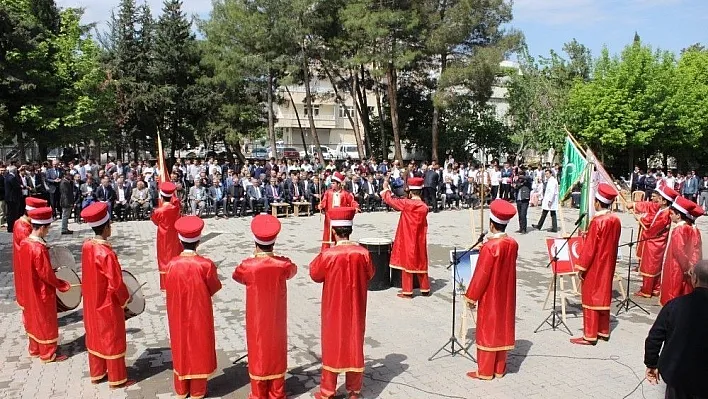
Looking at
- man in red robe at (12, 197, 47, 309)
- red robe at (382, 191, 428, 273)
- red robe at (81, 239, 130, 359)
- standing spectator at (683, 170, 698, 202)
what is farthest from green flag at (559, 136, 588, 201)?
standing spectator at (683, 170, 698, 202)

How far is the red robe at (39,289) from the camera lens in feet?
23.5

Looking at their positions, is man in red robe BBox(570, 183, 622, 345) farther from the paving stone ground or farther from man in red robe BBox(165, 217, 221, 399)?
man in red robe BBox(165, 217, 221, 399)

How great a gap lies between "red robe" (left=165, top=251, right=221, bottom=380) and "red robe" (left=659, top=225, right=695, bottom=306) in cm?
660

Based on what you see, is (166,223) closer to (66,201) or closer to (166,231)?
(166,231)

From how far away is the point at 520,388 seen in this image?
6.76m

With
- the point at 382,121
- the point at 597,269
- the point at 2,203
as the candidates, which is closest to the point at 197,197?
the point at 2,203

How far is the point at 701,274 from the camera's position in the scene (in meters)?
4.25

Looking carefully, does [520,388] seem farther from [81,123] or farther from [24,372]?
[81,123]

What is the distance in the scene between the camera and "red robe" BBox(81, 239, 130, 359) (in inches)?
254

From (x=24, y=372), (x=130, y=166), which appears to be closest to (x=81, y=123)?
(x=130, y=166)

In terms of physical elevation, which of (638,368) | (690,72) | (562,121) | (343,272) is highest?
(690,72)

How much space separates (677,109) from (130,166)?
91.3 ft

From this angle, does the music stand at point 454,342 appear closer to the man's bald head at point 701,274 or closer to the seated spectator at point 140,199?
the man's bald head at point 701,274

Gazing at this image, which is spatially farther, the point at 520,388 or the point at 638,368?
the point at 638,368
